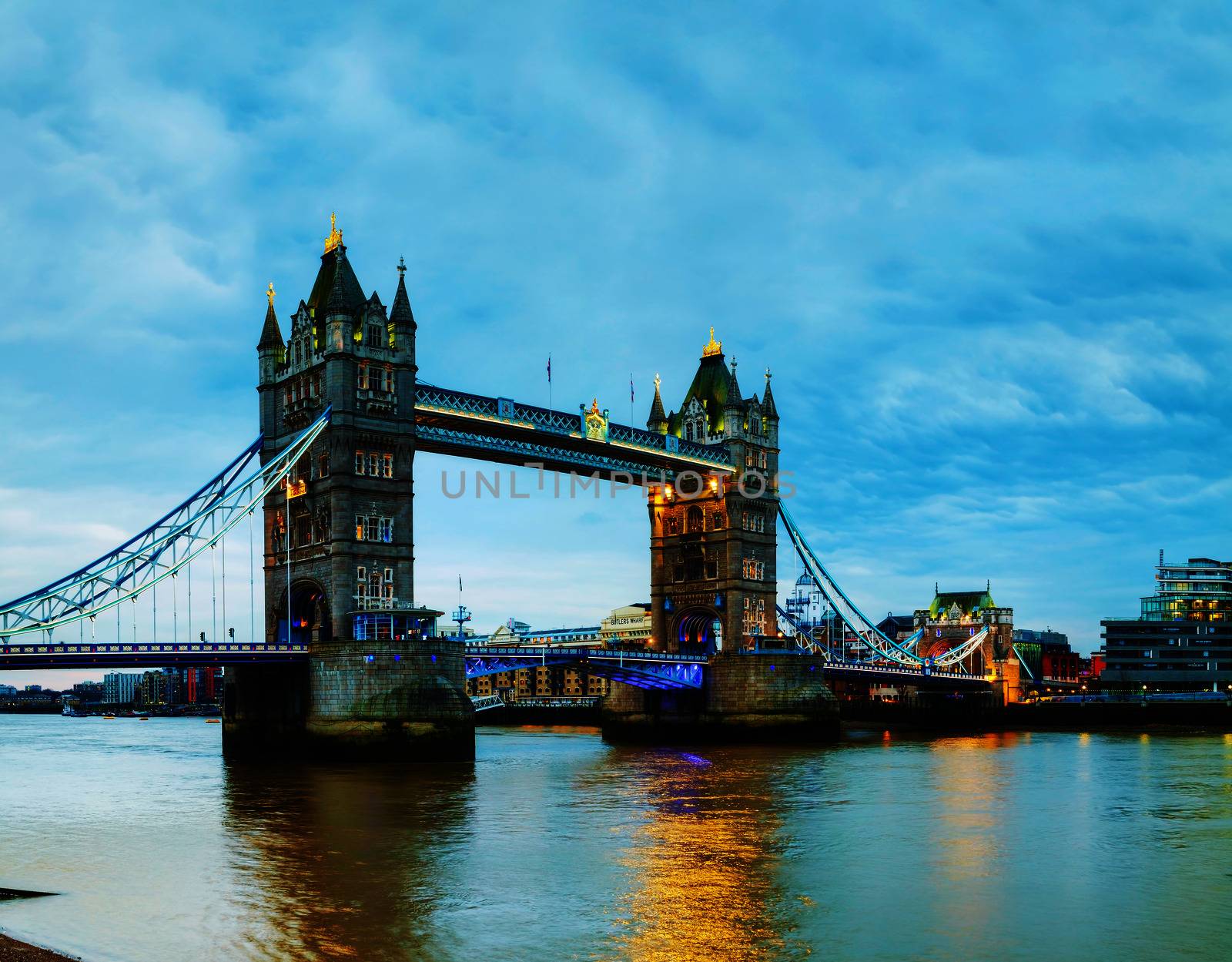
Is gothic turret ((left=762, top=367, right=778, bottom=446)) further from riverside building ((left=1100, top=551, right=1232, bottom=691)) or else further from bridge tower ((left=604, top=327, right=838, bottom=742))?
riverside building ((left=1100, top=551, right=1232, bottom=691))

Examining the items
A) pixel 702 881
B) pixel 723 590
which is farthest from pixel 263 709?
pixel 702 881

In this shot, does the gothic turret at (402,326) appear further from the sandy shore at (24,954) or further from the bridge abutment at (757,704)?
the sandy shore at (24,954)

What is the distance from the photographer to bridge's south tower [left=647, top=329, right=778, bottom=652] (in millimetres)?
98250

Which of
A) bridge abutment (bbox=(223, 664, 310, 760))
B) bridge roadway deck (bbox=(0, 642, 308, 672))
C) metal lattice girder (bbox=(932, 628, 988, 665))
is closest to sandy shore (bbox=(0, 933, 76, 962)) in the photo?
bridge roadway deck (bbox=(0, 642, 308, 672))

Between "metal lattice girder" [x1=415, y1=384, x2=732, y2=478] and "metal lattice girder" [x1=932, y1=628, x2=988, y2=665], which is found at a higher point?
"metal lattice girder" [x1=415, y1=384, x2=732, y2=478]


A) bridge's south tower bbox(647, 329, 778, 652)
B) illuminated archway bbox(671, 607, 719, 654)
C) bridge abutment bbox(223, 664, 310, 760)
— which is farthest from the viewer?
illuminated archway bbox(671, 607, 719, 654)

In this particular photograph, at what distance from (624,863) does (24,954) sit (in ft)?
56.5

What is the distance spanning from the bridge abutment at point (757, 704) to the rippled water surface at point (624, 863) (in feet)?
73.4

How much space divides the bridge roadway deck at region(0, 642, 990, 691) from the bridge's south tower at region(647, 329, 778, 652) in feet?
16.0

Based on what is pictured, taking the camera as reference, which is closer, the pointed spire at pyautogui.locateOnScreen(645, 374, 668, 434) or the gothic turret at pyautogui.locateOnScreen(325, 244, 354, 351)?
the gothic turret at pyautogui.locateOnScreen(325, 244, 354, 351)

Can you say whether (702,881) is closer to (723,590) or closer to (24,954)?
(24,954)

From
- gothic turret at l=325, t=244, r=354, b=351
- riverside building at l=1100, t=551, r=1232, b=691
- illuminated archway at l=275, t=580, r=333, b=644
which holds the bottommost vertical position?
riverside building at l=1100, t=551, r=1232, b=691

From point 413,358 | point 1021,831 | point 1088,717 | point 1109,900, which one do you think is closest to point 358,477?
point 413,358

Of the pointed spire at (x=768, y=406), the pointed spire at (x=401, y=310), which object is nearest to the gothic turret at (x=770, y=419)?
the pointed spire at (x=768, y=406)
